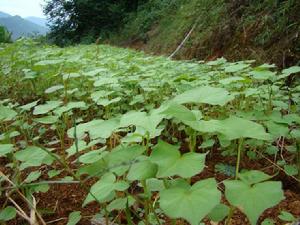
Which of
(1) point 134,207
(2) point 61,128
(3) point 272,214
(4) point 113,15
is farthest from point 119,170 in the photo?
(4) point 113,15

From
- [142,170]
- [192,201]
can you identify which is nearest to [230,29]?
[142,170]

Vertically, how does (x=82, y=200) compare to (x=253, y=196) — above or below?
below

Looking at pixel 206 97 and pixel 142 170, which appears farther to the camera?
pixel 206 97

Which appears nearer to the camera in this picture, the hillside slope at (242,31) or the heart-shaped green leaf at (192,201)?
the heart-shaped green leaf at (192,201)

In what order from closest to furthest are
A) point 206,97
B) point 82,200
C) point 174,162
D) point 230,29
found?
1. point 174,162
2. point 206,97
3. point 82,200
4. point 230,29

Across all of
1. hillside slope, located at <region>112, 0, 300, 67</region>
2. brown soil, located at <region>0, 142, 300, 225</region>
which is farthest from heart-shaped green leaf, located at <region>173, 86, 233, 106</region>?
hillside slope, located at <region>112, 0, 300, 67</region>

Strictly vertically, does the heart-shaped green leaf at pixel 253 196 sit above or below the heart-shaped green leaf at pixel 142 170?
below

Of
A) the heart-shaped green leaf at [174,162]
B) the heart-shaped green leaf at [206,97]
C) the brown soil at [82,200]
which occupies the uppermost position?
the heart-shaped green leaf at [206,97]

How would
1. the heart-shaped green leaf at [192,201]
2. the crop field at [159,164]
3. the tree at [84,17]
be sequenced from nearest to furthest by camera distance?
the heart-shaped green leaf at [192,201], the crop field at [159,164], the tree at [84,17]

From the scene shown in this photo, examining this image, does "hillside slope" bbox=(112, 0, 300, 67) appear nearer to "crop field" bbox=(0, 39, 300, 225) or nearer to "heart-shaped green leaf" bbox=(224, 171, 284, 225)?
"crop field" bbox=(0, 39, 300, 225)

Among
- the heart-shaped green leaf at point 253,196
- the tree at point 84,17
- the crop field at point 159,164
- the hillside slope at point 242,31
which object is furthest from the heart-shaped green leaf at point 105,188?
the tree at point 84,17

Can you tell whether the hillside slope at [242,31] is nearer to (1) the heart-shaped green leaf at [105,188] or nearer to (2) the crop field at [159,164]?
(2) the crop field at [159,164]

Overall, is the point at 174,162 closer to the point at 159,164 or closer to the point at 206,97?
the point at 159,164

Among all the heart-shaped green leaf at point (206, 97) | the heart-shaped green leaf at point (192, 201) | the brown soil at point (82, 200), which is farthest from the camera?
the brown soil at point (82, 200)
